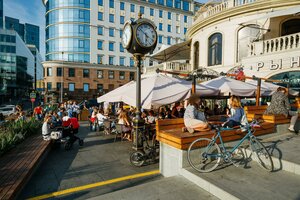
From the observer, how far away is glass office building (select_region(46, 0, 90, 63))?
42469 millimetres

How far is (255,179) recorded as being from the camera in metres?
3.48

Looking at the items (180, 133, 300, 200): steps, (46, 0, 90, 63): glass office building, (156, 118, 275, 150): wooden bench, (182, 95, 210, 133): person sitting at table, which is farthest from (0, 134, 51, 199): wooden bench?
(46, 0, 90, 63): glass office building

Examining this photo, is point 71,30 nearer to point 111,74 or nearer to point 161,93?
point 111,74

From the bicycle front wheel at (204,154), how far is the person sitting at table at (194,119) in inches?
14.3

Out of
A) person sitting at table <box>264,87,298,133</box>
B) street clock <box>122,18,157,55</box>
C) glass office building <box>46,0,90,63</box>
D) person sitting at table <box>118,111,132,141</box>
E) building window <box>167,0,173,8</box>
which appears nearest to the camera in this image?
street clock <box>122,18,157,55</box>

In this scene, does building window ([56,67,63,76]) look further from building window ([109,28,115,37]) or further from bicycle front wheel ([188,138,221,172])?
bicycle front wheel ([188,138,221,172])

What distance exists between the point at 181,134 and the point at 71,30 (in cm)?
4591

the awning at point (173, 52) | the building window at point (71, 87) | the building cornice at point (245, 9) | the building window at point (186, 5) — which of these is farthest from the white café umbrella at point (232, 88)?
the building window at point (186, 5)

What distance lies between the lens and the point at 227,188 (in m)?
3.14

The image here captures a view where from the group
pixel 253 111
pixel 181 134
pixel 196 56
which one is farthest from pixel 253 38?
pixel 181 134

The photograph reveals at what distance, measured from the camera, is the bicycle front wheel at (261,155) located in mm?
3857

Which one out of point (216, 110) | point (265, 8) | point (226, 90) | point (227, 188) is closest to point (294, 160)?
point (227, 188)

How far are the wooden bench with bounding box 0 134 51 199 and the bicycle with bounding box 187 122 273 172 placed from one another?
358cm

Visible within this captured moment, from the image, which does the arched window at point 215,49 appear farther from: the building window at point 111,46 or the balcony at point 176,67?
the building window at point 111,46
